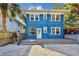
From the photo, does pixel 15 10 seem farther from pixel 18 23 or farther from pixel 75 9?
pixel 75 9

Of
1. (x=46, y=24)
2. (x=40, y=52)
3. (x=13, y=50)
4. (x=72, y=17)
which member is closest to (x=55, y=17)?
(x=46, y=24)

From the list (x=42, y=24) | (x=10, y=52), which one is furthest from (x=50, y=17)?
(x=10, y=52)

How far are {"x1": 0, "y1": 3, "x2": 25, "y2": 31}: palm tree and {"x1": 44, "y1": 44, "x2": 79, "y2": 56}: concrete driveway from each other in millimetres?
834

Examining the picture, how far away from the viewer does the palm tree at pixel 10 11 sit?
38.4 ft

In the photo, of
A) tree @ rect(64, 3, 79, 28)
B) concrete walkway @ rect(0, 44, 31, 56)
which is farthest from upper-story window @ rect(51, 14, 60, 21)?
concrete walkway @ rect(0, 44, 31, 56)

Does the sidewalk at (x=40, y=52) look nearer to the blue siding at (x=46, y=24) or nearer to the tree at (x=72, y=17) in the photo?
the blue siding at (x=46, y=24)

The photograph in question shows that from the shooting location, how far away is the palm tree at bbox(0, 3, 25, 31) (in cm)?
1170

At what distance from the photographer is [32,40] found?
11.8 metres

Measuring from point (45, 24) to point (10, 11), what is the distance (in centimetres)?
74

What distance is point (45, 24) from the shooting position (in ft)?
38.7

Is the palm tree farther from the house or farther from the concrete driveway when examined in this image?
the concrete driveway

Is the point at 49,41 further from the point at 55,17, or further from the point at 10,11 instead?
the point at 10,11

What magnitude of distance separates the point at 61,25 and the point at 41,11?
486 mm

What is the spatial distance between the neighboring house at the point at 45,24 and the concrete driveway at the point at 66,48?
18cm
